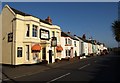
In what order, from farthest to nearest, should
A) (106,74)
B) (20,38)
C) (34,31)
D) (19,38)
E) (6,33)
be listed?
1. (34,31)
2. (6,33)
3. (20,38)
4. (19,38)
5. (106,74)

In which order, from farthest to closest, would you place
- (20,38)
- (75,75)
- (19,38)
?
(20,38) → (19,38) → (75,75)

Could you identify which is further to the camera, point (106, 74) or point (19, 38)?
point (19, 38)

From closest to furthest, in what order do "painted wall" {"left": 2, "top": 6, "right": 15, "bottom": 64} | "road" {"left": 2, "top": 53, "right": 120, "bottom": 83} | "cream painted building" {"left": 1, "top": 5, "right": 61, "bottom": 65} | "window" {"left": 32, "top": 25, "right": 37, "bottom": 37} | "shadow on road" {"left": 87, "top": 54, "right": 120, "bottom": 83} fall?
"road" {"left": 2, "top": 53, "right": 120, "bottom": 83}, "shadow on road" {"left": 87, "top": 54, "right": 120, "bottom": 83}, "cream painted building" {"left": 1, "top": 5, "right": 61, "bottom": 65}, "painted wall" {"left": 2, "top": 6, "right": 15, "bottom": 64}, "window" {"left": 32, "top": 25, "right": 37, "bottom": 37}

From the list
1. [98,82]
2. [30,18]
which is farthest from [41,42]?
[98,82]

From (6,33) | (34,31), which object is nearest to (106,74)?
(34,31)

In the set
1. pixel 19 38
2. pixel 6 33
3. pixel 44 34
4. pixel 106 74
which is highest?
pixel 44 34

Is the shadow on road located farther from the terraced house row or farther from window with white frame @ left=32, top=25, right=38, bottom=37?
window with white frame @ left=32, top=25, right=38, bottom=37

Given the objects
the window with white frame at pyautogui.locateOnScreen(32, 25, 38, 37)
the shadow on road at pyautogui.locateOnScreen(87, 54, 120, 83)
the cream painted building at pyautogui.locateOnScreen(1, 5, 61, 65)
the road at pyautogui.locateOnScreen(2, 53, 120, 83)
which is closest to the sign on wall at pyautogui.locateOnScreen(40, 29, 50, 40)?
the cream painted building at pyautogui.locateOnScreen(1, 5, 61, 65)

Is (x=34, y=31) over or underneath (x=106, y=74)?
over

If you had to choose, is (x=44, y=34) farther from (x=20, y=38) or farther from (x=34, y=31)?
(x=20, y=38)

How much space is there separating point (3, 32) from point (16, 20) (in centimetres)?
367

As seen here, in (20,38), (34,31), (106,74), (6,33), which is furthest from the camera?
(34,31)

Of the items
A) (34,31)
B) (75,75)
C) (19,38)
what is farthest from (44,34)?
(75,75)

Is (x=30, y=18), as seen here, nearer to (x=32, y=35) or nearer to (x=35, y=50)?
(x=32, y=35)
